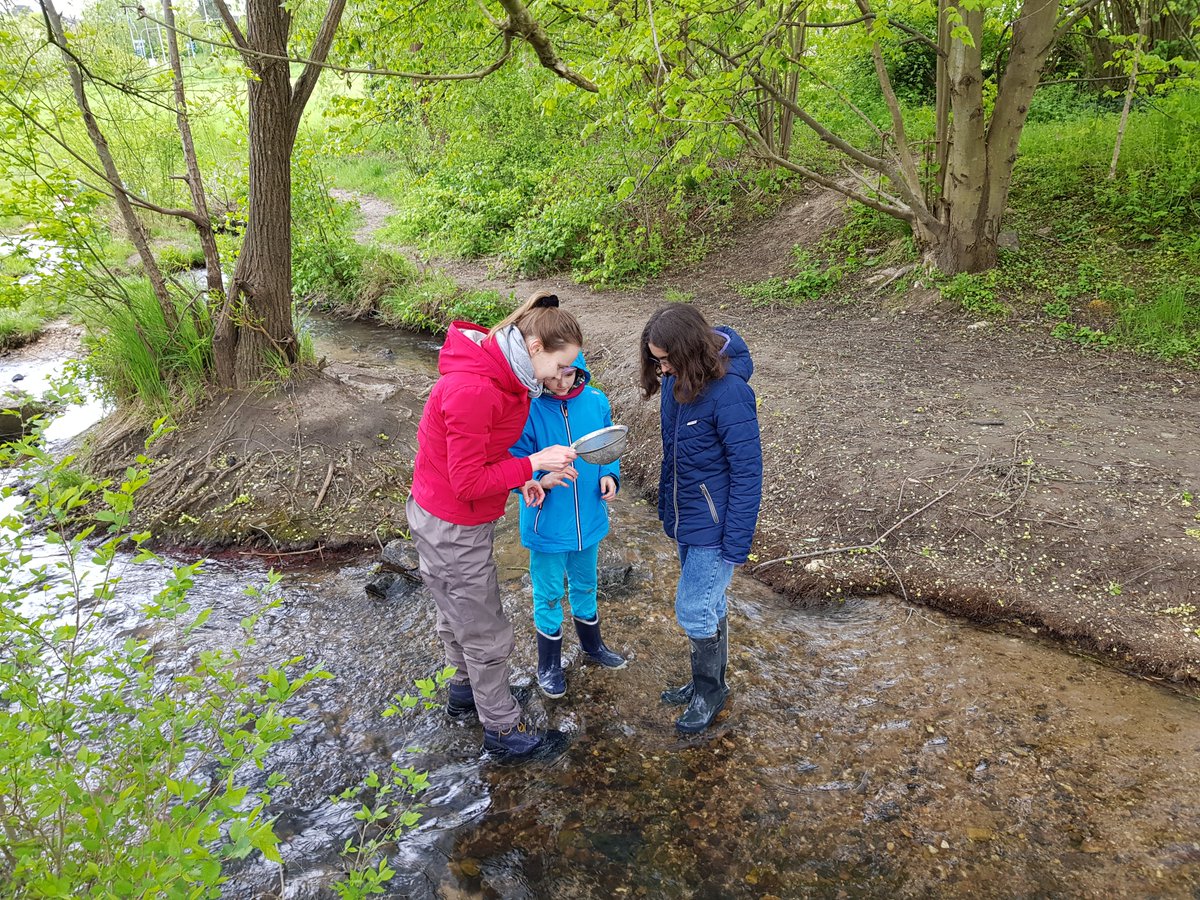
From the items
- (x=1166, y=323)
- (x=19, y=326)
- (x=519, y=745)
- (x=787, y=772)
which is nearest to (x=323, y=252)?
(x=19, y=326)

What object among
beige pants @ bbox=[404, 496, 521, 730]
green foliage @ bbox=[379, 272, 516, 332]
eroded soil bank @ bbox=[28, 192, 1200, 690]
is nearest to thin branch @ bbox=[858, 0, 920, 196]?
eroded soil bank @ bbox=[28, 192, 1200, 690]

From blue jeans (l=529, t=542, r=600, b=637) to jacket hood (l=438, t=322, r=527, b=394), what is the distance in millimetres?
965

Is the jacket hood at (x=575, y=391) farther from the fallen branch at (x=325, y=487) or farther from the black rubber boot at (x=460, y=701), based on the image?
the fallen branch at (x=325, y=487)

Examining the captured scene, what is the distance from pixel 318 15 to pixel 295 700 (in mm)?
8460

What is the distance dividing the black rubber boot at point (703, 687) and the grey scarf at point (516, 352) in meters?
1.53

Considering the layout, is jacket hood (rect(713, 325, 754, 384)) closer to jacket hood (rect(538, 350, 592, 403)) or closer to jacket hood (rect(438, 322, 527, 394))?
jacket hood (rect(538, 350, 592, 403))

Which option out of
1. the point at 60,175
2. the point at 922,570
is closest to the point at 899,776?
the point at 922,570

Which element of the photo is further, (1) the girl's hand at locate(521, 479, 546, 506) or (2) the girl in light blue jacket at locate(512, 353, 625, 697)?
(2) the girl in light blue jacket at locate(512, 353, 625, 697)

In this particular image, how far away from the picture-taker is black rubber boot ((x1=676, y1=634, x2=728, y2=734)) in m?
3.28

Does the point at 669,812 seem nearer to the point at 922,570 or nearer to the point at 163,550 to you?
the point at 922,570

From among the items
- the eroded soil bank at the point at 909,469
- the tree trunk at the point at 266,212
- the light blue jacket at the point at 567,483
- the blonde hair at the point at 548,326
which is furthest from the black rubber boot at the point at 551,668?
the tree trunk at the point at 266,212

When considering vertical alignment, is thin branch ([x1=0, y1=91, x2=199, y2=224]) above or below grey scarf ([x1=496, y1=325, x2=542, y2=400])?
above

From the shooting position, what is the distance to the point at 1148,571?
13.0 feet

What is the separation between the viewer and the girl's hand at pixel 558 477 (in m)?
2.85
